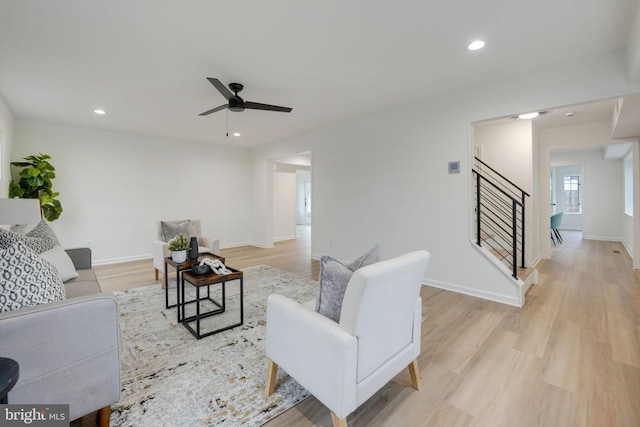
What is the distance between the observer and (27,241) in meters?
2.29

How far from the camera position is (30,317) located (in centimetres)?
117

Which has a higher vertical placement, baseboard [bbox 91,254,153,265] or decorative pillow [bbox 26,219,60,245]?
decorative pillow [bbox 26,219,60,245]

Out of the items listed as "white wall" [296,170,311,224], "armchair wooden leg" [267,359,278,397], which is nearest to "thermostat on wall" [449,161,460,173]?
"armchair wooden leg" [267,359,278,397]

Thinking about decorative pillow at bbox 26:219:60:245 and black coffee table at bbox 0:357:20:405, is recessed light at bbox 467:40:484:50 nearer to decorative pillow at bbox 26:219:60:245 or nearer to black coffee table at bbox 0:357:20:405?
black coffee table at bbox 0:357:20:405

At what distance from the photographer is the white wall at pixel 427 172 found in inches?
114

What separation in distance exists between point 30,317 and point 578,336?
3.76 metres

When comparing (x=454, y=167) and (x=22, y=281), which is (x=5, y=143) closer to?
(x=22, y=281)

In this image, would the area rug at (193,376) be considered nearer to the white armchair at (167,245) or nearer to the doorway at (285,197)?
the white armchair at (167,245)

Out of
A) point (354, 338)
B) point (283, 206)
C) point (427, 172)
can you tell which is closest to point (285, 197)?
point (283, 206)

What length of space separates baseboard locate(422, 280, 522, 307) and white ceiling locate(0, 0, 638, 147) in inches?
98.1

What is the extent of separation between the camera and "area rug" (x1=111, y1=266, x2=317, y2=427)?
1.58 meters

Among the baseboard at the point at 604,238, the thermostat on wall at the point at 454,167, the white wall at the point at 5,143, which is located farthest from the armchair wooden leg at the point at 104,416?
the baseboard at the point at 604,238

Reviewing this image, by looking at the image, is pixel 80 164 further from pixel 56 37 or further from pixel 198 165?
pixel 56 37

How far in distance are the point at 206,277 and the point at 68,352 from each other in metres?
1.27
